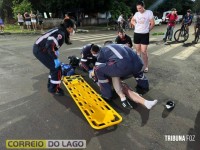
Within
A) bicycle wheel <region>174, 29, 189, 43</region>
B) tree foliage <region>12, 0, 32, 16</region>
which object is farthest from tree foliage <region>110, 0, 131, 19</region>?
bicycle wheel <region>174, 29, 189, 43</region>

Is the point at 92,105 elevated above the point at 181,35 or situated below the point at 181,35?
below

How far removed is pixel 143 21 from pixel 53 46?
297 cm

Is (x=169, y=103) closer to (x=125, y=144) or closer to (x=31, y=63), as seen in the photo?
(x=125, y=144)

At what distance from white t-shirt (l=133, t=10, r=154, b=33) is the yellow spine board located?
2.42m

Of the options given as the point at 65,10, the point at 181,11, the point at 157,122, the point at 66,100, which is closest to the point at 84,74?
the point at 66,100

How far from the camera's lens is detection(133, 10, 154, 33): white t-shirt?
20.4 ft

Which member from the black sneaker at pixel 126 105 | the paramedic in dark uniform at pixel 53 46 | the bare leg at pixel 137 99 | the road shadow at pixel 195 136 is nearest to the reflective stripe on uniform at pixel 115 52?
the bare leg at pixel 137 99

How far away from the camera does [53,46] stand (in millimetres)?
4578

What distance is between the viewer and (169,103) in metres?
4.48

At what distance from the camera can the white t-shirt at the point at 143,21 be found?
6.23 meters

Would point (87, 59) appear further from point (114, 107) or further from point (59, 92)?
point (114, 107)

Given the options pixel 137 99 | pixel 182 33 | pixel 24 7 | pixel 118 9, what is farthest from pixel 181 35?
pixel 118 9

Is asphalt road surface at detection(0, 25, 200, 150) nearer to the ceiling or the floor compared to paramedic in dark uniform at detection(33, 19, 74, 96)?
nearer to the floor

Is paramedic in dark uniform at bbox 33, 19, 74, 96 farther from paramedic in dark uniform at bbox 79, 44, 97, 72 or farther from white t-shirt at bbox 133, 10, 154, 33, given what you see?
white t-shirt at bbox 133, 10, 154, 33
